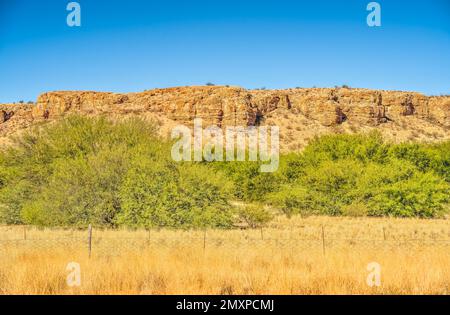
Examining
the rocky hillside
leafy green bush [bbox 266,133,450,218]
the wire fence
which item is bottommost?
the wire fence

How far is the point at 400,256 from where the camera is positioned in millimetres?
10969

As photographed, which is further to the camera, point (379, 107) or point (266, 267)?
point (379, 107)

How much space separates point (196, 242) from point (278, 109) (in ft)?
245

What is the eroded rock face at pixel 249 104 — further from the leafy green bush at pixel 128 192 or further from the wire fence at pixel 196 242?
the wire fence at pixel 196 242

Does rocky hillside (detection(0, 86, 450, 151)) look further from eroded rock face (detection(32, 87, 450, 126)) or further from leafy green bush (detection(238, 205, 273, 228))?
leafy green bush (detection(238, 205, 273, 228))

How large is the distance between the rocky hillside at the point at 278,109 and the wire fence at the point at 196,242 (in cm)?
5886

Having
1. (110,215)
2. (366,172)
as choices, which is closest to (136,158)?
(110,215)

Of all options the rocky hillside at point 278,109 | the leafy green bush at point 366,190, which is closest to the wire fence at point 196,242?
the leafy green bush at point 366,190

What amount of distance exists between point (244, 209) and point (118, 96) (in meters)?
72.8

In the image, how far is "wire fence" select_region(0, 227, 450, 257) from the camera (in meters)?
12.7

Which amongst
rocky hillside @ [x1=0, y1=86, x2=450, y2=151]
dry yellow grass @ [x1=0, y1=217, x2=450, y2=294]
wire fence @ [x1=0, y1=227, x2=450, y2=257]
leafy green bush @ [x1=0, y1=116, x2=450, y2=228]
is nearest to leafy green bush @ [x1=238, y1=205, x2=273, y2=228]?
leafy green bush @ [x1=0, y1=116, x2=450, y2=228]

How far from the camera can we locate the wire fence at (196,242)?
499 inches

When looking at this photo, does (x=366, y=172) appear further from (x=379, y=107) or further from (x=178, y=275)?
(x=379, y=107)

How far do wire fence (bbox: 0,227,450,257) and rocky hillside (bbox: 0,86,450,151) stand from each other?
58.9m
